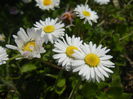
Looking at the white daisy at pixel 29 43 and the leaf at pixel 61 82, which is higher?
the white daisy at pixel 29 43

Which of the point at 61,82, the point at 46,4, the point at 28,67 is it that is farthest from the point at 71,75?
the point at 46,4

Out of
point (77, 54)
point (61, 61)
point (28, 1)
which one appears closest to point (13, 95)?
point (61, 61)

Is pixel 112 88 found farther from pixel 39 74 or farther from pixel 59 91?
pixel 39 74

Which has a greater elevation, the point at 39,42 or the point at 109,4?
the point at 109,4

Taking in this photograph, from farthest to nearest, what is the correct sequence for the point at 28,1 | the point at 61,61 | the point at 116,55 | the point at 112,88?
the point at 28,1
the point at 116,55
the point at 112,88
the point at 61,61

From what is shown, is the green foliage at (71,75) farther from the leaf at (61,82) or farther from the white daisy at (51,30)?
the white daisy at (51,30)

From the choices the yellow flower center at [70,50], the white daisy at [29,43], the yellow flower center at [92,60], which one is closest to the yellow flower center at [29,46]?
the white daisy at [29,43]
